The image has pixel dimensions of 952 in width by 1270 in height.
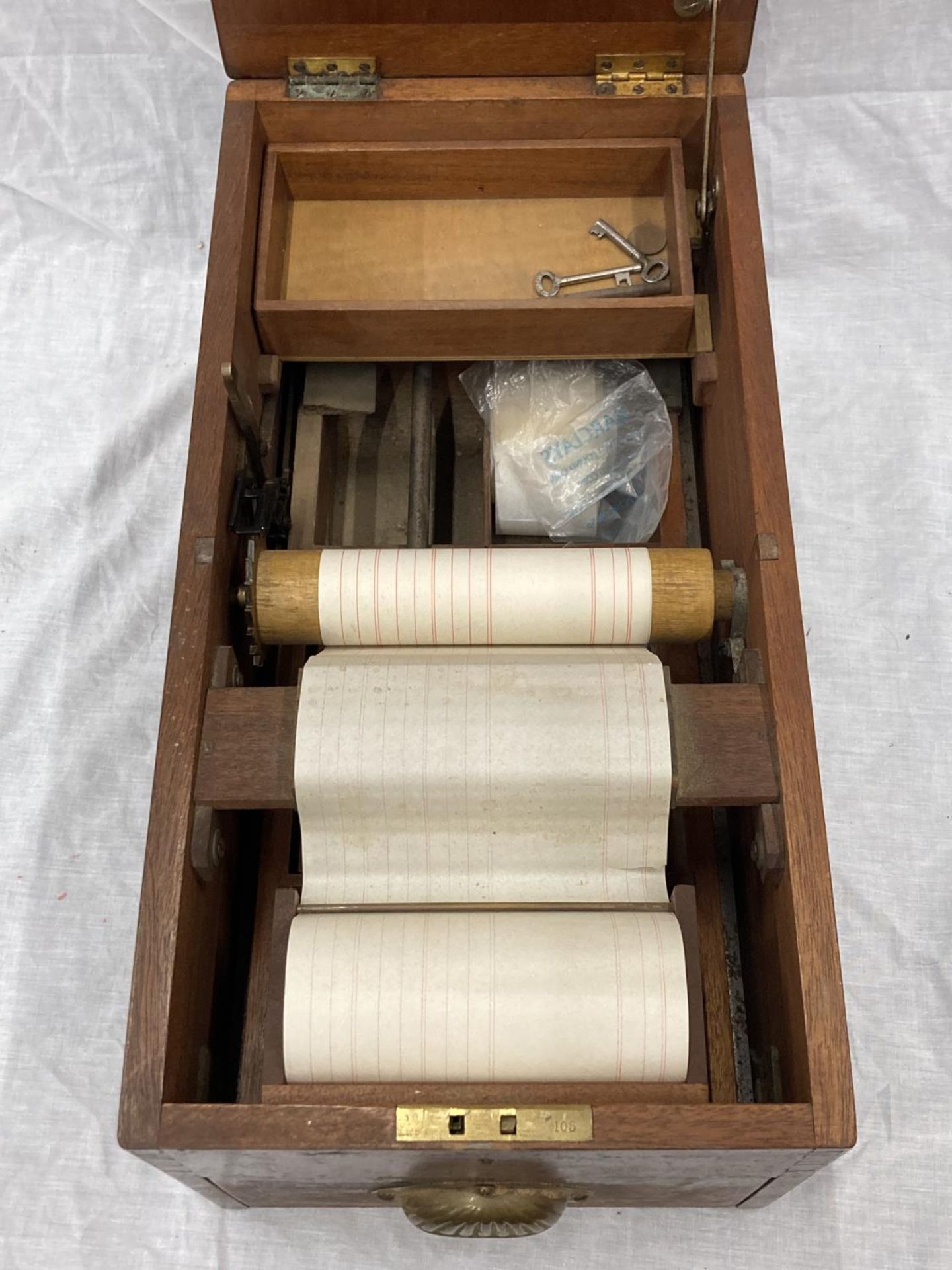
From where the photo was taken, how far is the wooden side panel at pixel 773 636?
88 centimetres

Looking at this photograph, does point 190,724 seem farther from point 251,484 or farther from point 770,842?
point 770,842

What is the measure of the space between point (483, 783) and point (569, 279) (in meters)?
0.59

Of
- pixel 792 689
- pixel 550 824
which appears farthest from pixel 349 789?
pixel 792 689

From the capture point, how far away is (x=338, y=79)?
3.93ft

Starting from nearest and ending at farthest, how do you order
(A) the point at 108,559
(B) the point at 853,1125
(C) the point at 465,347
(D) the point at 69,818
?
1. (B) the point at 853,1125
2. (C) the point at 465,347
3. (D) the point at 69,818
4. (A) the point at 108,559

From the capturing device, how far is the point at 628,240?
1279 mm

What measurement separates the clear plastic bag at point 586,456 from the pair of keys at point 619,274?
0.09 metres

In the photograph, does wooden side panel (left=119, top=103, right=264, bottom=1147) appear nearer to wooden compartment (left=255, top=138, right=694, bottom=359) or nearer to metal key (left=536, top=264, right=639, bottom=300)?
wooden compartment (left=255, top=138, right=694, bottom=359)

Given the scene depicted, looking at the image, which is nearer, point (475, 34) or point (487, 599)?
point (487, 599)

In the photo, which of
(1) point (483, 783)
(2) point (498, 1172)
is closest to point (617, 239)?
(1) point (483, 783)

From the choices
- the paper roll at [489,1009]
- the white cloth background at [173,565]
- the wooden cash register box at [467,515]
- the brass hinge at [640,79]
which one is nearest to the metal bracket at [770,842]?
the wooden cash register box at [467,515]

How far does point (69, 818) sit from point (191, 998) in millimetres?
459

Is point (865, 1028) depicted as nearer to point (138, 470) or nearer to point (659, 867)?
point (659, 867)

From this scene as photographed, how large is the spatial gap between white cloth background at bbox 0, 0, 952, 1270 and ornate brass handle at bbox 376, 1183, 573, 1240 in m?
0.23
